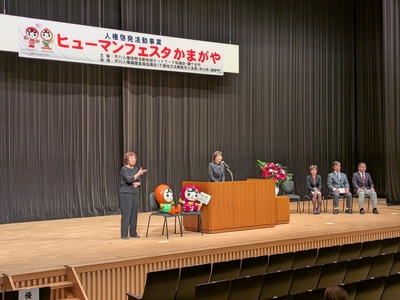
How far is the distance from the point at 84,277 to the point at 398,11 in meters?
9.12

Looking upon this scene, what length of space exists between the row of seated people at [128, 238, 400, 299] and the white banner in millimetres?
5732

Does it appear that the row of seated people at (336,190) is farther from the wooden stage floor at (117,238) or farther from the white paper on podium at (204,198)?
the white paper on podium at (204,198)

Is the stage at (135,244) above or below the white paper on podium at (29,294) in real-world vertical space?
below

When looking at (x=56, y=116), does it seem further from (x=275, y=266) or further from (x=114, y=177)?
A: (x=275, y=266)

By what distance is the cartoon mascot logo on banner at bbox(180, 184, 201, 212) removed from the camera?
7332mm

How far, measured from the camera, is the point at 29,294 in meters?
4.08

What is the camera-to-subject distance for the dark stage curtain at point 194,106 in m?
9.54

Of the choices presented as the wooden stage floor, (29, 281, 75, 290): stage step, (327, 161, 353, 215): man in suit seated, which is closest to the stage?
the wooden stage floor

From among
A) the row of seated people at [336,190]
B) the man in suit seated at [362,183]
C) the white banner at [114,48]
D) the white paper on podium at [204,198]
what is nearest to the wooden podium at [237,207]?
the white paper on podium at [204,198]

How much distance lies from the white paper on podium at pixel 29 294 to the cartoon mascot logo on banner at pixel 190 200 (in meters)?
3.41

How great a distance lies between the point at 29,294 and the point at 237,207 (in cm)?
401

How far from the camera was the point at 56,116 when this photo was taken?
977 centimetres

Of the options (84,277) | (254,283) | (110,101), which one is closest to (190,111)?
(110,101)

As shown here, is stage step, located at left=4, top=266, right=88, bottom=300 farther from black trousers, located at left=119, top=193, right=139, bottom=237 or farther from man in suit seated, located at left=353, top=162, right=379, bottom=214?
man in suit seated, located at left=353, top=162, right=379, bottom=214
